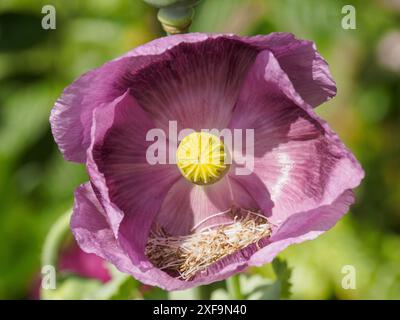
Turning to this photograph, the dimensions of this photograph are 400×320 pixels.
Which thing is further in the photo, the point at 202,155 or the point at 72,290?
the point at 72,290

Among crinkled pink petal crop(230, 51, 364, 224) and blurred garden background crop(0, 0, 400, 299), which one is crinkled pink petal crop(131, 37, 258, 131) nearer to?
crinkled pink petal crop(230, 51, 364, 224)

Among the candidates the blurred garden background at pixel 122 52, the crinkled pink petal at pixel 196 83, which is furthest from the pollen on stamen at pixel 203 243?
the blurred garden background at pixel 122 52

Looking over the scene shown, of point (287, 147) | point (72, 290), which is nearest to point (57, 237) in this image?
point (72, 290)

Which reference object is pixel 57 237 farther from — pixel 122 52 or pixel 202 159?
pixel 122 52

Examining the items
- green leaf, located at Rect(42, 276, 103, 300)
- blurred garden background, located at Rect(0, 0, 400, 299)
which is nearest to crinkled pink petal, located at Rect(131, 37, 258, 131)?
green leaf, located at Rect(42, 276, 103, 300)

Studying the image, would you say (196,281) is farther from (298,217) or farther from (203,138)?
(203,138)

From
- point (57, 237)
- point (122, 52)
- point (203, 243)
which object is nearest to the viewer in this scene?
point (203, 243)

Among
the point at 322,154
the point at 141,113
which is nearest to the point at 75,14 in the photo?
the point at 141,113
